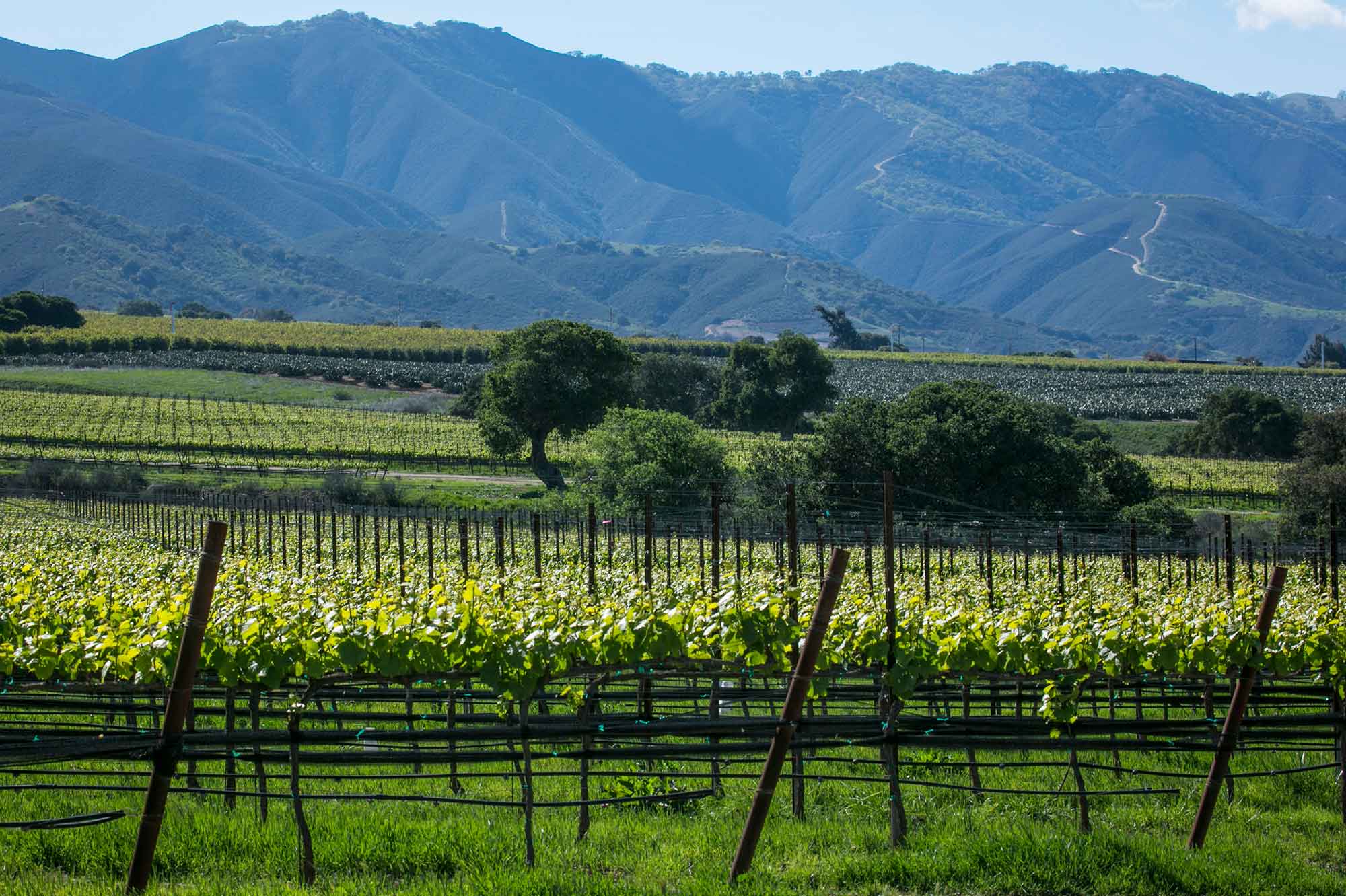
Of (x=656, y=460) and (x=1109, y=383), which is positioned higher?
(x=1109, y=383)

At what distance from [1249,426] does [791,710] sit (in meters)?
69.0

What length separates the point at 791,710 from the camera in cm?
701

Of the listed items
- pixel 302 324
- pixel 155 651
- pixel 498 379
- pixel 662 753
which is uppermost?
pixel 302 324

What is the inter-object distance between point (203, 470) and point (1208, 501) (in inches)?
1572

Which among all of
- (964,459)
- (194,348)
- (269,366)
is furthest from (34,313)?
(964,459)

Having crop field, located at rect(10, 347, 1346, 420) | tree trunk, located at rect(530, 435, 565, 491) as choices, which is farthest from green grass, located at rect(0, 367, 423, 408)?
tree trunk, located at rect(530, 435, 565, 491)

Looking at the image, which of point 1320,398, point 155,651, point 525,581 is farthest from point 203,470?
point 1320,398

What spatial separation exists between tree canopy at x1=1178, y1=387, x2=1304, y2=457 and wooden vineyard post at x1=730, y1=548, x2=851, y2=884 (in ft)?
223

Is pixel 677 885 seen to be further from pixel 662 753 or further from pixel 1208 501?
pixel 1208 501

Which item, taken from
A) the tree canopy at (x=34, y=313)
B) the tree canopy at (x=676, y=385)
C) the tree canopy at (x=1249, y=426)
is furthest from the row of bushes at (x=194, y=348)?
the tree canopy at (x=1249, y=426)

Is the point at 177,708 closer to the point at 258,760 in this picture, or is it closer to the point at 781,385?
the point at 258,760

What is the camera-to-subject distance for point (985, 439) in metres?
42.8

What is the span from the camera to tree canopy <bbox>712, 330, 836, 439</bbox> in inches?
2943

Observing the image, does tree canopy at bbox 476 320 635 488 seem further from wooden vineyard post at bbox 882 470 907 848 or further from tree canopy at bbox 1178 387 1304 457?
wooden vineyard post at bbox 882 470 907 848
